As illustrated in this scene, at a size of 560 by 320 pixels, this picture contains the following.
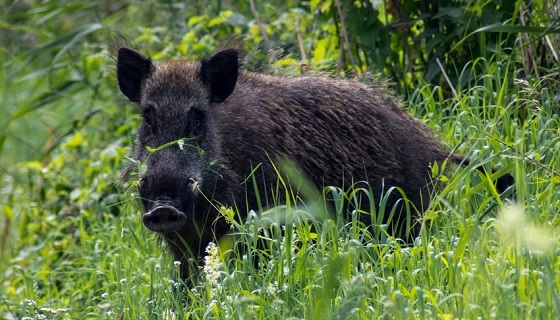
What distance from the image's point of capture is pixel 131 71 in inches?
234

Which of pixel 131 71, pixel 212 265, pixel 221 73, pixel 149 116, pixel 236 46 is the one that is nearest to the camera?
pixel 212 265

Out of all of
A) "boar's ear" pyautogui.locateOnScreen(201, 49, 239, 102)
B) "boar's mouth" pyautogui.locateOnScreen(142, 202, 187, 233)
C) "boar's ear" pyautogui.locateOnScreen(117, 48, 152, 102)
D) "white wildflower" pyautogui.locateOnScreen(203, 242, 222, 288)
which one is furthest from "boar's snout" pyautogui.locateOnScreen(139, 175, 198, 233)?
"boar's ear" pyautogui.locateOnScreen(117, 48, 152, 102)

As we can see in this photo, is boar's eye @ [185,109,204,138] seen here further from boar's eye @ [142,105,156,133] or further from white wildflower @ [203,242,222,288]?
white wildflower @ [203,242,222,288]

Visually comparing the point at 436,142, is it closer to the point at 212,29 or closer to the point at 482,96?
the point at 482,96

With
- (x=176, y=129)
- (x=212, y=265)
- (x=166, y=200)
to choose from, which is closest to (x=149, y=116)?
(x=176, y=129)

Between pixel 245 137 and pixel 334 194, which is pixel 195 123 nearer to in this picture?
pixel 245 137

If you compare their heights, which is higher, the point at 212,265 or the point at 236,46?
the point at 236,46

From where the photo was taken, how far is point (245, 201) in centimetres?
552

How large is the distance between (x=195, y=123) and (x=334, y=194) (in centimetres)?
112

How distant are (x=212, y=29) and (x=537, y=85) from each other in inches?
138

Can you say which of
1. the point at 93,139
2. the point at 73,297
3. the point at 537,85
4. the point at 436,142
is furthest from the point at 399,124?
the point at 93,139

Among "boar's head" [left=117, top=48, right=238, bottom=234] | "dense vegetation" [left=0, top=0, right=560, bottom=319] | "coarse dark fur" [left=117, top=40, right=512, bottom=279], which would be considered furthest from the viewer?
"coarse dark fur" [left=117, top=40, right=512, bottom=279]

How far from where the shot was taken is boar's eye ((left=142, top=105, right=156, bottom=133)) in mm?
5582

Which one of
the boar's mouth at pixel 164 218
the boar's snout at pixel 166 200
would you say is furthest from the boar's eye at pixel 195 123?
the boar's mouth at pixel 164 218
